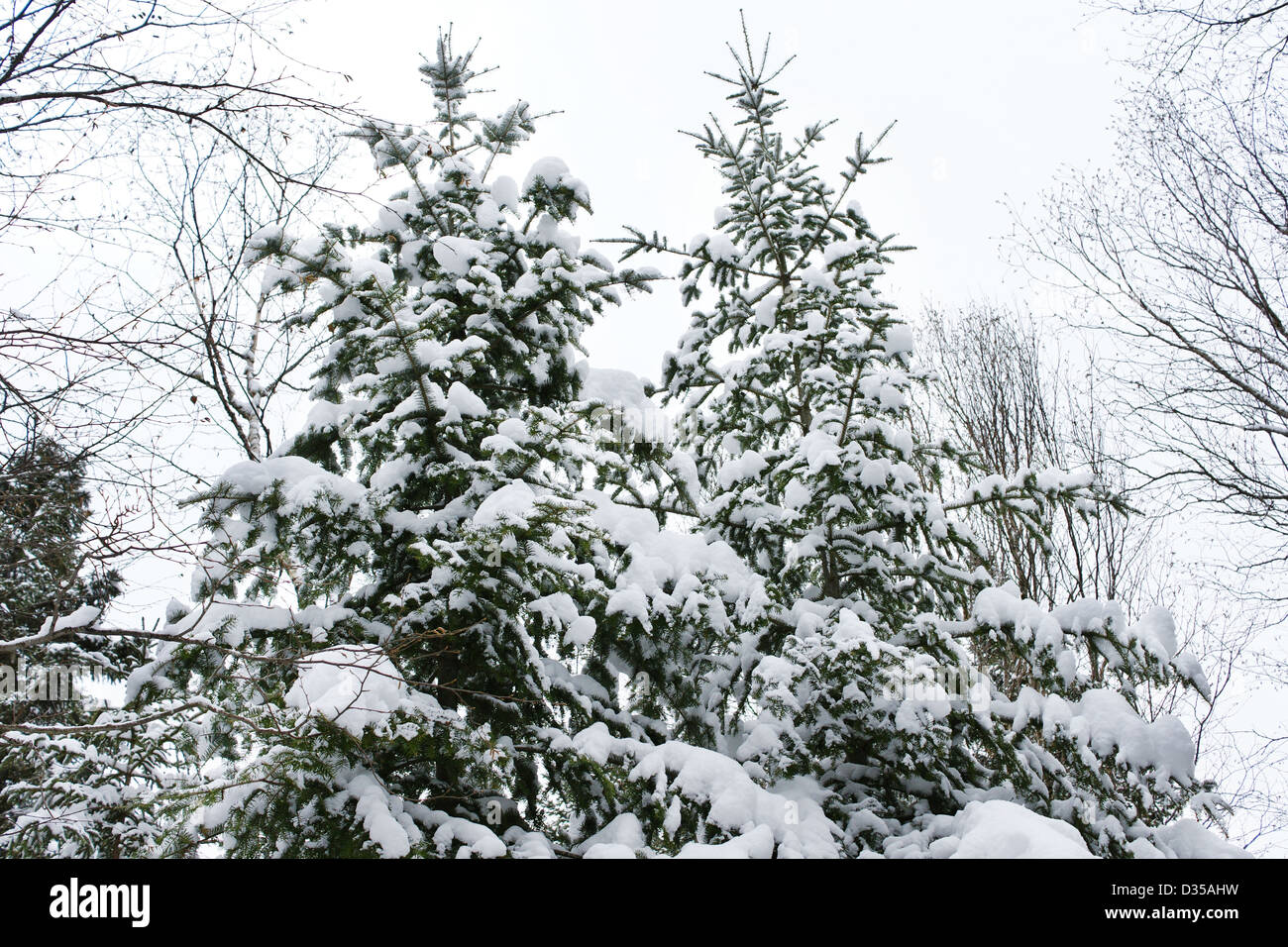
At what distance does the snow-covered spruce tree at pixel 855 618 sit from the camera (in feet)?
11.3

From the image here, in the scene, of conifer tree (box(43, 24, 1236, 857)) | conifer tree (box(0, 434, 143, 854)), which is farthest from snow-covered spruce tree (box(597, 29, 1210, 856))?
conifer tree (box(0, 434, 143, 854))

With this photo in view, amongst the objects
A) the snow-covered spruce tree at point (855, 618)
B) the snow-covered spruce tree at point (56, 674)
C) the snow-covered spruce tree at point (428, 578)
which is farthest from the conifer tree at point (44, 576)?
the snow-covered spruce tree at point (855, 618)

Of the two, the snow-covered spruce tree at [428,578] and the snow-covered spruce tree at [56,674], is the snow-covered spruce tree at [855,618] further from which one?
the snow-covered spruce tree at [56,674]

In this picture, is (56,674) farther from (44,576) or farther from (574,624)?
(574,624)

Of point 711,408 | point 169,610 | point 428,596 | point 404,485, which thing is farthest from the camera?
point 711,408

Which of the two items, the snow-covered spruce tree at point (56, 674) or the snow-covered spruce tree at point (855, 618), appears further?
the snow-covered spruce tree at point (855, 618)

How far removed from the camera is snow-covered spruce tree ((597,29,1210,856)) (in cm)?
346

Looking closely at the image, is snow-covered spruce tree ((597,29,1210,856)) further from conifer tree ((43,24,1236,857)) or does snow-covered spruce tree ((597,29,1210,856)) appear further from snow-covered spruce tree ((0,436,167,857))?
snow-covered spruce tree ((0,436,167,857))

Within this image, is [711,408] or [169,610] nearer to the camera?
[169,610]
